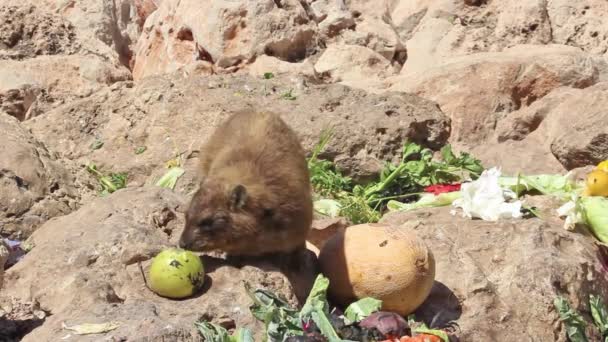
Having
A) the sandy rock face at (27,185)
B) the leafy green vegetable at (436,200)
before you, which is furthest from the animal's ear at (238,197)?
the sandy rock face at (27,185)

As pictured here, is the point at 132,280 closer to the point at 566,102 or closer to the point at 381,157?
the point at 381,157

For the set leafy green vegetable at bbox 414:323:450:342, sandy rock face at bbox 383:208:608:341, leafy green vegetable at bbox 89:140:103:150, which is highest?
leafy green vegetable at bbox 414:323:450:342

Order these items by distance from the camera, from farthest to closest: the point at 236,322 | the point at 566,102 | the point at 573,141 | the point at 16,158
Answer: the point at 566,102, the point at 573,141, the point at 16,158, the point at 236,322

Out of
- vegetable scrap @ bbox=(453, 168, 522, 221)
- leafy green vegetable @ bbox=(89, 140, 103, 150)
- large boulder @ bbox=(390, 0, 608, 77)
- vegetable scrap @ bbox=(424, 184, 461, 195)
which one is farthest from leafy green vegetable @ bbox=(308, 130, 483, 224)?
large boulder @ bbox=(390, 0, 608, 77)

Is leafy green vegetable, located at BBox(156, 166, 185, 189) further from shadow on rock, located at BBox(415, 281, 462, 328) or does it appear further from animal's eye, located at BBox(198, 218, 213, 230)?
shadow on rock, located at BBox(415, 281, 462, 328)

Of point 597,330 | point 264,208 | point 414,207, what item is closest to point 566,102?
point 414,207

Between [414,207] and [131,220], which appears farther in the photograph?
[414,207]
